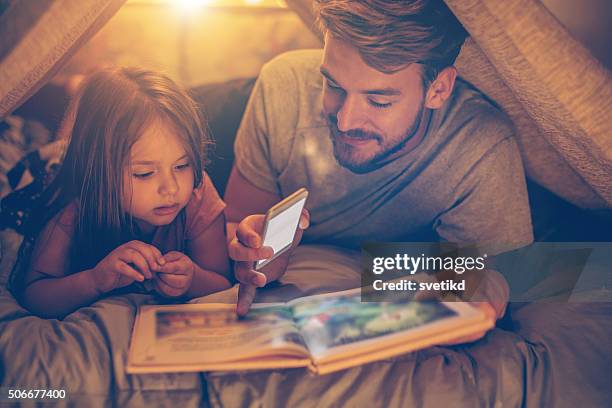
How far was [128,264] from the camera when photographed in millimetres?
1206

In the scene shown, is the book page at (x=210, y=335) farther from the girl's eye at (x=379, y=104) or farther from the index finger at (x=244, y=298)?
the girl's eye at (x=379, y=104)

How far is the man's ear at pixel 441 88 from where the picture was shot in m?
1.27

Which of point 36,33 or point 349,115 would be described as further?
point 349,115

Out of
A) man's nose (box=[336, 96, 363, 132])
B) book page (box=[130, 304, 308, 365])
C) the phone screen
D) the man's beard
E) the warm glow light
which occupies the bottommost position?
book page (box=[130, 304, 308, 365])

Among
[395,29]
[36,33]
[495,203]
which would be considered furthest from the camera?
[495,203]

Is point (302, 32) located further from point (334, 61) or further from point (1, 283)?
point (1, 283)

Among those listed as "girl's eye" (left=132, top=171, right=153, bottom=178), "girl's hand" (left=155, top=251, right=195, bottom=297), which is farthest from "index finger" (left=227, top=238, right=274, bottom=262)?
"girl's eye" (left=132, top=171, right=153, bottom=178)

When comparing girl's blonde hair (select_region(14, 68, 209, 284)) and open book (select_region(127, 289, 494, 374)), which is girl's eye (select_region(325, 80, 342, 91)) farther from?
open book (select_region(127, 289, 494, 374))

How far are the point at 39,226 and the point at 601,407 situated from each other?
112 centimetres

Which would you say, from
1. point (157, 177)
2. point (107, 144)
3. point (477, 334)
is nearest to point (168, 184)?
point (157, 177)

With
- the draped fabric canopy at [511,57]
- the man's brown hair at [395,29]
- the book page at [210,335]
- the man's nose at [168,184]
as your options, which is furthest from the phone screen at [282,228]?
the draped fabric canopy at [511,57]

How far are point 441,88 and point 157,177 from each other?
600 mm

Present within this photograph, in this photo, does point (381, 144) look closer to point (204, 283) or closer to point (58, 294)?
point (204, 283)

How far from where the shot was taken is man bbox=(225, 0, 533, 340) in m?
1.22
